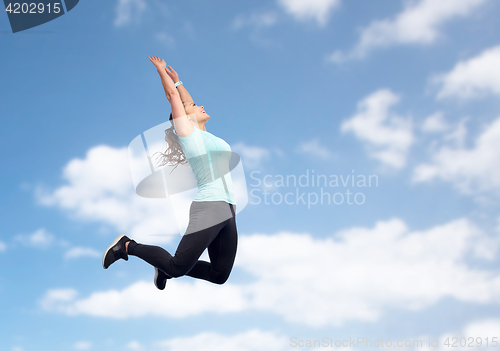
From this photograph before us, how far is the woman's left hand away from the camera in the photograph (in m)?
4.71

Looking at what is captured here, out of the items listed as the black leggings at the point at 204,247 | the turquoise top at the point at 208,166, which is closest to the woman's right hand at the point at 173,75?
the turquoise top at the point at 208,166

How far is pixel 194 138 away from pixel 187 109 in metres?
0.68

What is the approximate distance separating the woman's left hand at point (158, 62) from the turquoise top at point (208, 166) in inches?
36.9

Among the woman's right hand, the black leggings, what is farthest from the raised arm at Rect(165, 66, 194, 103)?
the black leggings

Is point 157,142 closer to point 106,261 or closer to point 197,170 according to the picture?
point 197,170

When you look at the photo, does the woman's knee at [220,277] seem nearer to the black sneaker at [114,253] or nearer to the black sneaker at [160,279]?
the black sneaker at [160,279]

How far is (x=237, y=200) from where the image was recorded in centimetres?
475

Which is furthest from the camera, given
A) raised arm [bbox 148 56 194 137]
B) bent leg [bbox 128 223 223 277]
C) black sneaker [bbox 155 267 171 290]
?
black sneaker [bbox 155 267 171 290]

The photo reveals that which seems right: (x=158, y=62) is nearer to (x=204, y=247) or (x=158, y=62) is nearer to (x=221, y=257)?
(x=204, y=247)

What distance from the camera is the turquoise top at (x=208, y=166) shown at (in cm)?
444

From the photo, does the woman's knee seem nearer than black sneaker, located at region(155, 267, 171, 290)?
Yes

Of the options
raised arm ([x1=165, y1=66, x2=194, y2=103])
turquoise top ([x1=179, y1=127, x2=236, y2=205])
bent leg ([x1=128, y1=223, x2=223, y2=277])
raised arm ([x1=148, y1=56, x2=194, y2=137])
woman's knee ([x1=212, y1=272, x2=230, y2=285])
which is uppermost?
raised arm ([x1=165, y1=66, x2=194, y2=103])

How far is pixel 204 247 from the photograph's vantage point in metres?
4.27

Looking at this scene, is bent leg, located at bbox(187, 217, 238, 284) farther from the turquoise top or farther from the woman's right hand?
the woman's right hand
